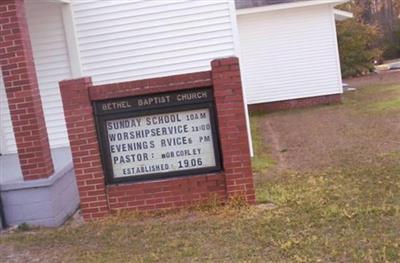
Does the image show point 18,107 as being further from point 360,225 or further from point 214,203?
point 360,225

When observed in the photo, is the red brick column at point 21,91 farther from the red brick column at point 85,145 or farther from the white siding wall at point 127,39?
the white siding wall at point 127,39

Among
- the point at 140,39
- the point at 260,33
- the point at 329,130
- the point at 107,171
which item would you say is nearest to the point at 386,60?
the point at 260,33

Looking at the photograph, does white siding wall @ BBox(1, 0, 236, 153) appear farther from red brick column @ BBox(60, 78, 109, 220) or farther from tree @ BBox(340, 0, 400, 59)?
tree @ BBox(340, 0, 400, 59)

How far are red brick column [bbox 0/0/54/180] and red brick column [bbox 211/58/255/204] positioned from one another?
7.02 feet

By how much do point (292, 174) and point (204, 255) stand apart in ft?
12.3

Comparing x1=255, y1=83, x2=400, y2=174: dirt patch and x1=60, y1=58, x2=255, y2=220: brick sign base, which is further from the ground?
x1=60, y1=58, x2=255, y2=220: brick sign base

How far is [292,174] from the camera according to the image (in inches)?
345

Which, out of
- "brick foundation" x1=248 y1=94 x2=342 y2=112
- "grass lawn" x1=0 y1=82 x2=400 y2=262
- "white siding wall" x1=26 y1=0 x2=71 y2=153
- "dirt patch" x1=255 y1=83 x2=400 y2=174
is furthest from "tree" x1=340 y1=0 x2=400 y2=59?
"grass lawn" x1=0 y1=82 x2=400 y2=262

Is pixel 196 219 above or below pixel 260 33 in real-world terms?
below

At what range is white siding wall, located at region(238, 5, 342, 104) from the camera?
19375 mm

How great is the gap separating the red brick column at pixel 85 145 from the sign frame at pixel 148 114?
0.07m

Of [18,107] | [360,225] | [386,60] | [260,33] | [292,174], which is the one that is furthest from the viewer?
[386,60]

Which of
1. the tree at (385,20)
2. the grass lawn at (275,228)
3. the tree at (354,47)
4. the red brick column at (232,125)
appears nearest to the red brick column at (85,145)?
the grass lawn at (275,228)

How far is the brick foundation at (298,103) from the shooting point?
19.9m
